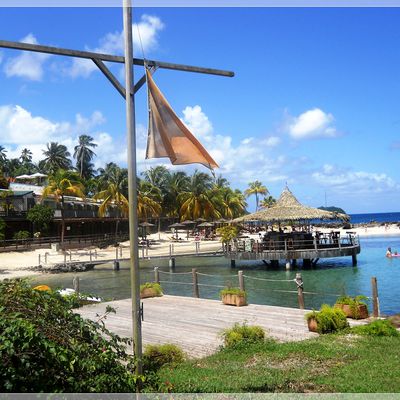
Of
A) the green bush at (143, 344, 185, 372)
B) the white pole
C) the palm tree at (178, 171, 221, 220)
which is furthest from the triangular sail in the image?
the palm tree at (178, 171, 221, 220)

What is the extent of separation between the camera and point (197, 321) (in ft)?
39.0

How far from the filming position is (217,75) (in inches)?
245

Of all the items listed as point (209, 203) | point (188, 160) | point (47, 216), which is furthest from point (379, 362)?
point (209, 203)

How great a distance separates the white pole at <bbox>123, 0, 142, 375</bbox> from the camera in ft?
17.9

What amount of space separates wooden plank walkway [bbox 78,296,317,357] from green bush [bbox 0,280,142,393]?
371 centimetres

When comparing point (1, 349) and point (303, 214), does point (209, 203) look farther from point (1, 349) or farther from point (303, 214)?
point (1, 349)

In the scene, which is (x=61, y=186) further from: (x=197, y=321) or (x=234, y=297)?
(x=197, y=321)

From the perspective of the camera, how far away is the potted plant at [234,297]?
1390cm

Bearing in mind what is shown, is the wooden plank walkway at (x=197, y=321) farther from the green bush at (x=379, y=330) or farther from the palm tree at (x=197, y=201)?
the palm tree at (x=197, y=201)

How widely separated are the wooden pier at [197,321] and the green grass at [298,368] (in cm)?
112

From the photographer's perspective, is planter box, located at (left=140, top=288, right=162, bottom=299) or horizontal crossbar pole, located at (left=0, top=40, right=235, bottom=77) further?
planter box, located at (left=140, top=288, right=162, bottom=299)

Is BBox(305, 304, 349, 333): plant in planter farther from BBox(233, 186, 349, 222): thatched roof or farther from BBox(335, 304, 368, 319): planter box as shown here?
BBox(233, 186, 349, 222): thatched roof

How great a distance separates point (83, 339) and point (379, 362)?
414 cm

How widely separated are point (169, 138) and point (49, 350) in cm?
271
